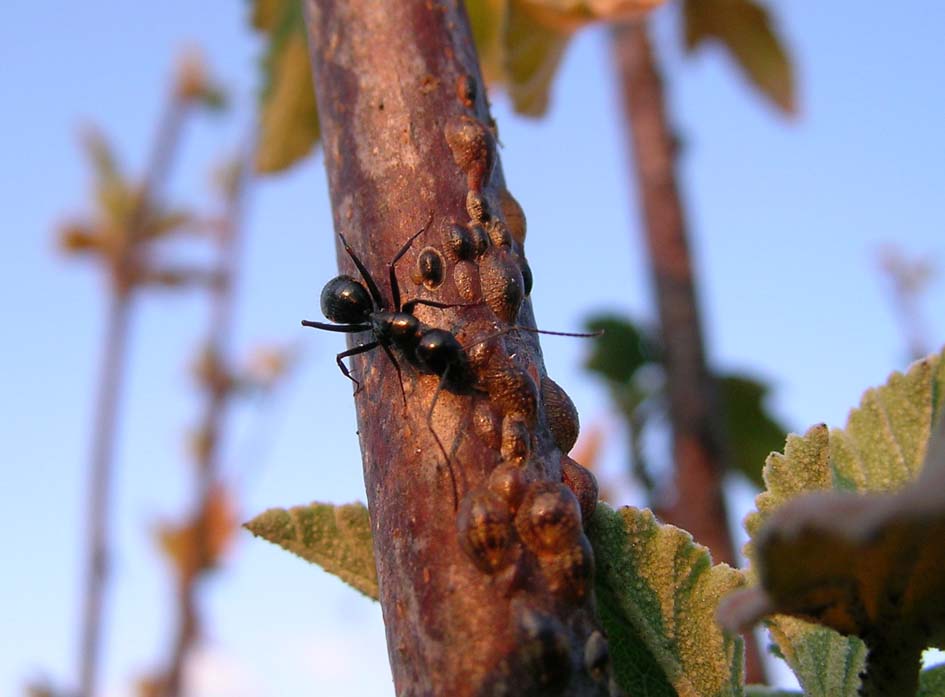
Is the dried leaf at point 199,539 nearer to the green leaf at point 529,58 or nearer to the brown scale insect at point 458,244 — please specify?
the green leaf at point 529,58

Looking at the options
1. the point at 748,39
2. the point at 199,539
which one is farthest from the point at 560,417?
the point at 199,539

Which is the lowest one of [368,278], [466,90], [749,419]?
[368,278]

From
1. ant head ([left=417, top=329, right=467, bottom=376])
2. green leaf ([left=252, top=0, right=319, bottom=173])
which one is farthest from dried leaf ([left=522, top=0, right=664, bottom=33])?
ant head ([left=417, top=329, right=467, bottom=376])

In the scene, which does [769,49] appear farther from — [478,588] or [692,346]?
[478,588]

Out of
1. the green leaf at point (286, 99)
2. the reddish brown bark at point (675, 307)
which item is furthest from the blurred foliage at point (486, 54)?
the reddish brown bark at point (675, 307)

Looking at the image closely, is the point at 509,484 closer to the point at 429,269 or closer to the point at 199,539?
the point at 429,269

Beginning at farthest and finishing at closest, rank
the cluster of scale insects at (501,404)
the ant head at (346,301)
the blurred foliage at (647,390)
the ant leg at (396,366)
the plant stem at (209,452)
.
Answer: the plant stem at (209,452) < the blurred foliage at (647,390) < the ant head at (346,301) < the ant leg at (396,366) < the cluster of scale insects at (501,404)

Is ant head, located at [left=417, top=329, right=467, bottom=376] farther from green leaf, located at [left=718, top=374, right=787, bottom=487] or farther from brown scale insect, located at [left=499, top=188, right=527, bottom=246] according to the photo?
green leaf, located at [left=718, top=374, right=787, bottom=487]
